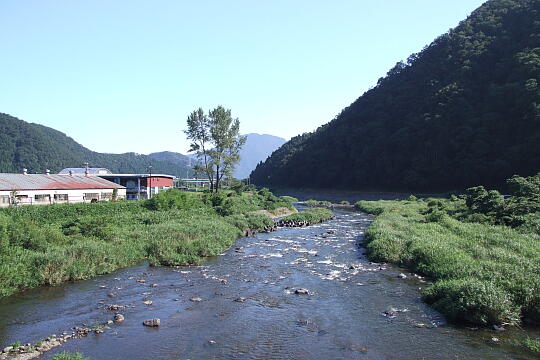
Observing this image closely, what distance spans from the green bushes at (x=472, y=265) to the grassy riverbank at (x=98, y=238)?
1339cm

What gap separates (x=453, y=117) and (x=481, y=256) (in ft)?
249

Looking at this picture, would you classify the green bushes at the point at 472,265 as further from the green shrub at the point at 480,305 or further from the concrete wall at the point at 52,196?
the concrete wall at the point at 52,196

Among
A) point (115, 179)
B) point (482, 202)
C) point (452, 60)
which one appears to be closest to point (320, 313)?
point (482, 202)

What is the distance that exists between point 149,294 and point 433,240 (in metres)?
18.8

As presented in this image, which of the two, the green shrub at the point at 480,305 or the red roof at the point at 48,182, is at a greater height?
the red roof at the point at 48,182

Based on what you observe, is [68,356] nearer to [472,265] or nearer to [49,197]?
[472,265]

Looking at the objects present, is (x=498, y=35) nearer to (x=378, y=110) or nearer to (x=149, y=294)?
(x=378, y=110)

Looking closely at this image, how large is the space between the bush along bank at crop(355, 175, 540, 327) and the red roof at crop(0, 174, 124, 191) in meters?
36.1

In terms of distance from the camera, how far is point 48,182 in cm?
4622

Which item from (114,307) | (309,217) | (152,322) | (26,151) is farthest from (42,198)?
(26,151)

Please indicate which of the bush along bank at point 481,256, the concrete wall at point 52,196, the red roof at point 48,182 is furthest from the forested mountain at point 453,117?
the red roof at point 48,182

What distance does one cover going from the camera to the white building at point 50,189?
128ft

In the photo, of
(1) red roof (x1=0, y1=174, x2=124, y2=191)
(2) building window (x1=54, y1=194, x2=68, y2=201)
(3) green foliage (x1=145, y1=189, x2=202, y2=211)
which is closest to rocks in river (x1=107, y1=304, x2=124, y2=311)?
(3) green foliage (x1=145, y1=189, x2=202, y2=211)

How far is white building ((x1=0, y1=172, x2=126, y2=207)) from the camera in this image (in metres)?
39.1
